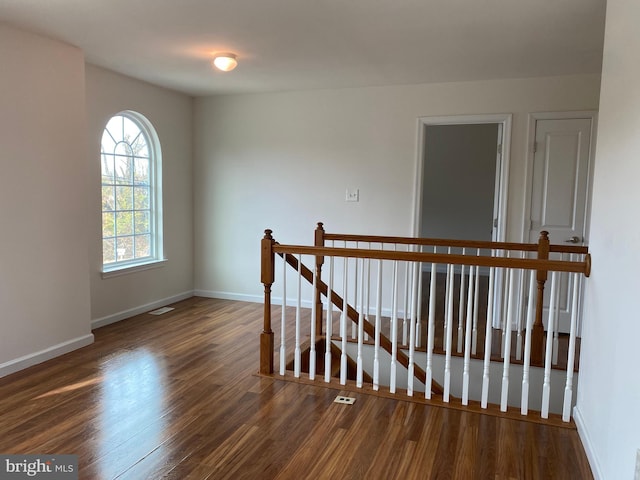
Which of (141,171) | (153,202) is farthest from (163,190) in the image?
(141,171)

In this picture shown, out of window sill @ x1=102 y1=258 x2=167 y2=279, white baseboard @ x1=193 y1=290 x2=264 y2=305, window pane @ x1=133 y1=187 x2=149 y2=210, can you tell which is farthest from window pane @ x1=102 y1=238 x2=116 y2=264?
white baseboard @ x1=193 y1=290 x2=264 y2=305

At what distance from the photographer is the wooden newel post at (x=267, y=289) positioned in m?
3.21

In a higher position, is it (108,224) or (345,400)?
(108,224)

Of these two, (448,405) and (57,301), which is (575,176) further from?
(57,301)

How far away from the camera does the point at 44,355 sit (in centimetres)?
353

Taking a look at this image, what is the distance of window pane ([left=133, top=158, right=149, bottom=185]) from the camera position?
4926 mm

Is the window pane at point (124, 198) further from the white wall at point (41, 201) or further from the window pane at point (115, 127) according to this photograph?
the white wall at point (41, 201)

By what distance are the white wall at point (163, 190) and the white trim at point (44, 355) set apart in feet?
1.81

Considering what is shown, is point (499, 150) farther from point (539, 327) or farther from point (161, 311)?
point (161, 311)

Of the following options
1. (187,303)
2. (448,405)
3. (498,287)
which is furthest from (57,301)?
(498,287)

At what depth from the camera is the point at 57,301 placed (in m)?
3.65

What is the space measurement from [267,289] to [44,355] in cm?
177

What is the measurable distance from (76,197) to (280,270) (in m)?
2.28

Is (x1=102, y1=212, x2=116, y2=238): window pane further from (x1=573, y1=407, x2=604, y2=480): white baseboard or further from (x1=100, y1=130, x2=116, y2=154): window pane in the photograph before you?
(x1=573, y1=407, x2=604, y2=480): white baseboard
